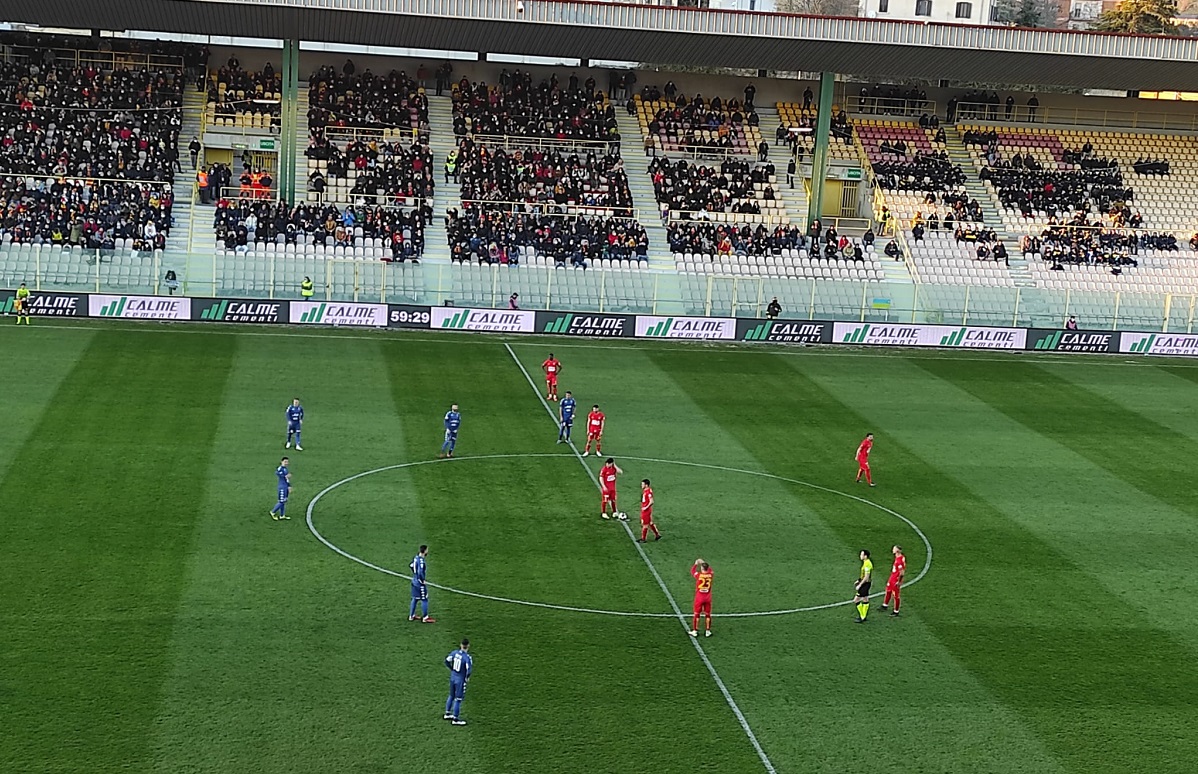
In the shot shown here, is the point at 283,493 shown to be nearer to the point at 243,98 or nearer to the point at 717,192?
the point at 717,192

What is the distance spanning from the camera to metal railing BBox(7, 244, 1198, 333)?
140ft

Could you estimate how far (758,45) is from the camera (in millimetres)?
52844

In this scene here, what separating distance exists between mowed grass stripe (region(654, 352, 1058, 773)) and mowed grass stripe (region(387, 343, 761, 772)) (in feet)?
2.73

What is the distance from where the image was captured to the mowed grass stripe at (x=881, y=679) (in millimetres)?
15891

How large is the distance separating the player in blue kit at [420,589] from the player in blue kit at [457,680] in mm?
2855

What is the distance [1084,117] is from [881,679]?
172ft

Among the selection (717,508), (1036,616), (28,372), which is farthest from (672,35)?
(1036,616)

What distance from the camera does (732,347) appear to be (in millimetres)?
44188

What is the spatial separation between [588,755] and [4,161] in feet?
139

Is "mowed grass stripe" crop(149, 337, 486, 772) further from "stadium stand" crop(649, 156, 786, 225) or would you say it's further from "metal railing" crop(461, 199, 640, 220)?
"stadium stand" crop(649, 156, 786, 225)

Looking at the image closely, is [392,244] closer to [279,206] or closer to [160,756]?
[279,206]

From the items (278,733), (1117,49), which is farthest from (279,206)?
(278,733)

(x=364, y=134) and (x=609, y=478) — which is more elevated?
(x=364, y=134)

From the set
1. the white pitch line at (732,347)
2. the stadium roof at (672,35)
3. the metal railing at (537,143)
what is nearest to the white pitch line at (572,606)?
the white pitch line at (732,347)
